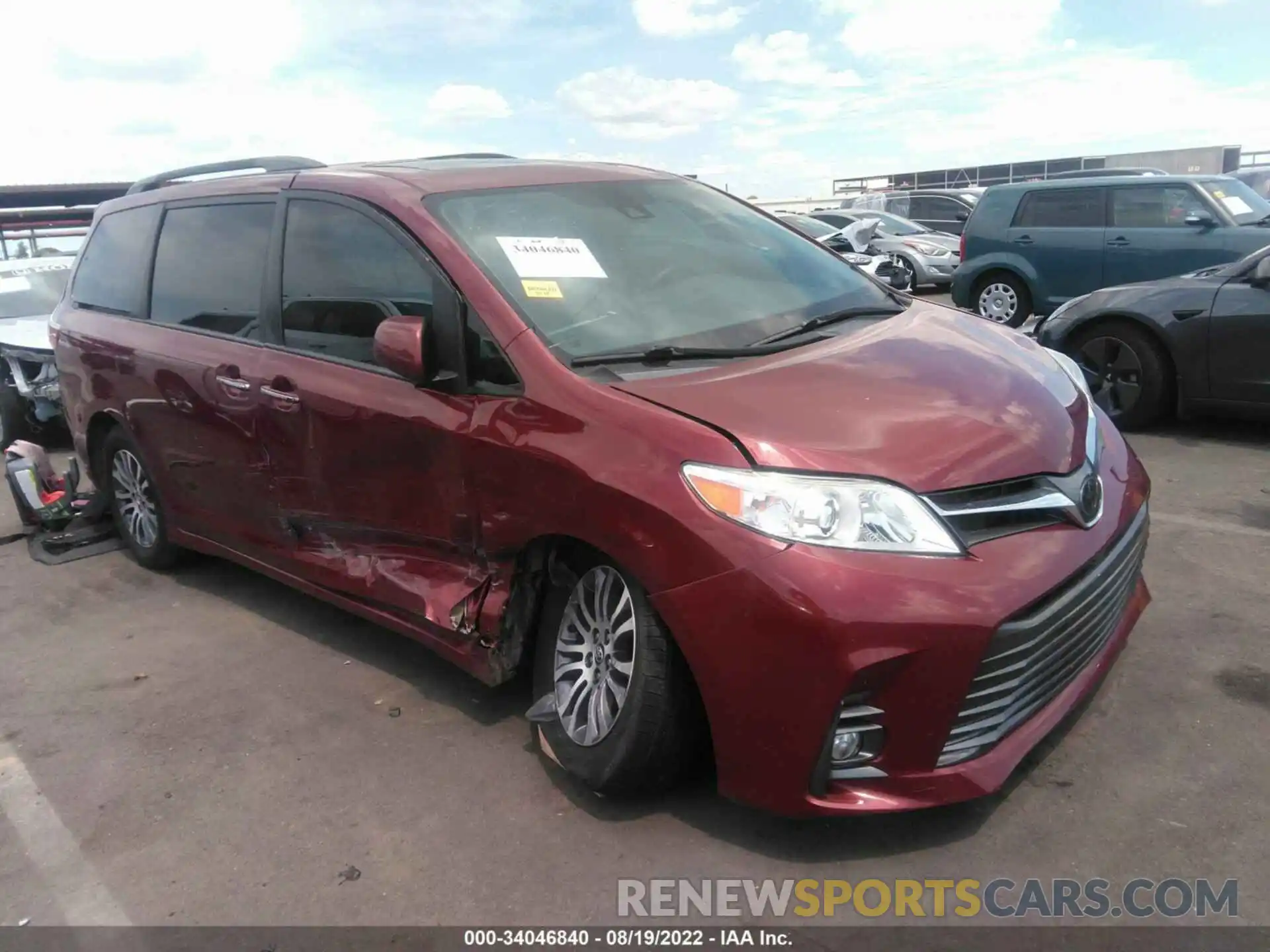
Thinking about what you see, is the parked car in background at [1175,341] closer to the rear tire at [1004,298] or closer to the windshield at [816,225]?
the rear tire at [1004,298]

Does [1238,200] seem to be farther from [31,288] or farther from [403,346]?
[31,288]

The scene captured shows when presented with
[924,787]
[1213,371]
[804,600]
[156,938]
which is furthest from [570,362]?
[1213,371]

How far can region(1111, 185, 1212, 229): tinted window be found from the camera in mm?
9297

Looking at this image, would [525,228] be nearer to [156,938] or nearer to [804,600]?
[804,600]

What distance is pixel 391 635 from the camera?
4246 mm

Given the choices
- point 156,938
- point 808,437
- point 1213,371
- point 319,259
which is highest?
point 319,259

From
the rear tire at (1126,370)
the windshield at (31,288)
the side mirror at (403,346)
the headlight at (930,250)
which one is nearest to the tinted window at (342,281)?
the side mirror at (403,346)

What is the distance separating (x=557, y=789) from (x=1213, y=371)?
5.08m

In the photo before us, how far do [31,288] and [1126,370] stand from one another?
9130 mm

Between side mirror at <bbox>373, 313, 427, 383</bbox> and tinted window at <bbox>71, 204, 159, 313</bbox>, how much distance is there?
2.33 meters

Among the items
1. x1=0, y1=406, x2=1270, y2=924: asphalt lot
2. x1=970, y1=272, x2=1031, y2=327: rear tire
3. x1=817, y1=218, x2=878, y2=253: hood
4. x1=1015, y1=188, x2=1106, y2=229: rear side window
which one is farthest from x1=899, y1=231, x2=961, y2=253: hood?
x1=0, y1=406, x2=1270, y2=924: asphalt lot

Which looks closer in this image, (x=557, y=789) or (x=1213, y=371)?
(x=557, y=789)

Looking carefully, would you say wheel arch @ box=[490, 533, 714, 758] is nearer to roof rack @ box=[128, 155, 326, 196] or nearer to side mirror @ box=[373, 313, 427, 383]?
side mirror @ box=[373, 313, 427, 383]

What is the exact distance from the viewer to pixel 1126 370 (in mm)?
6570
